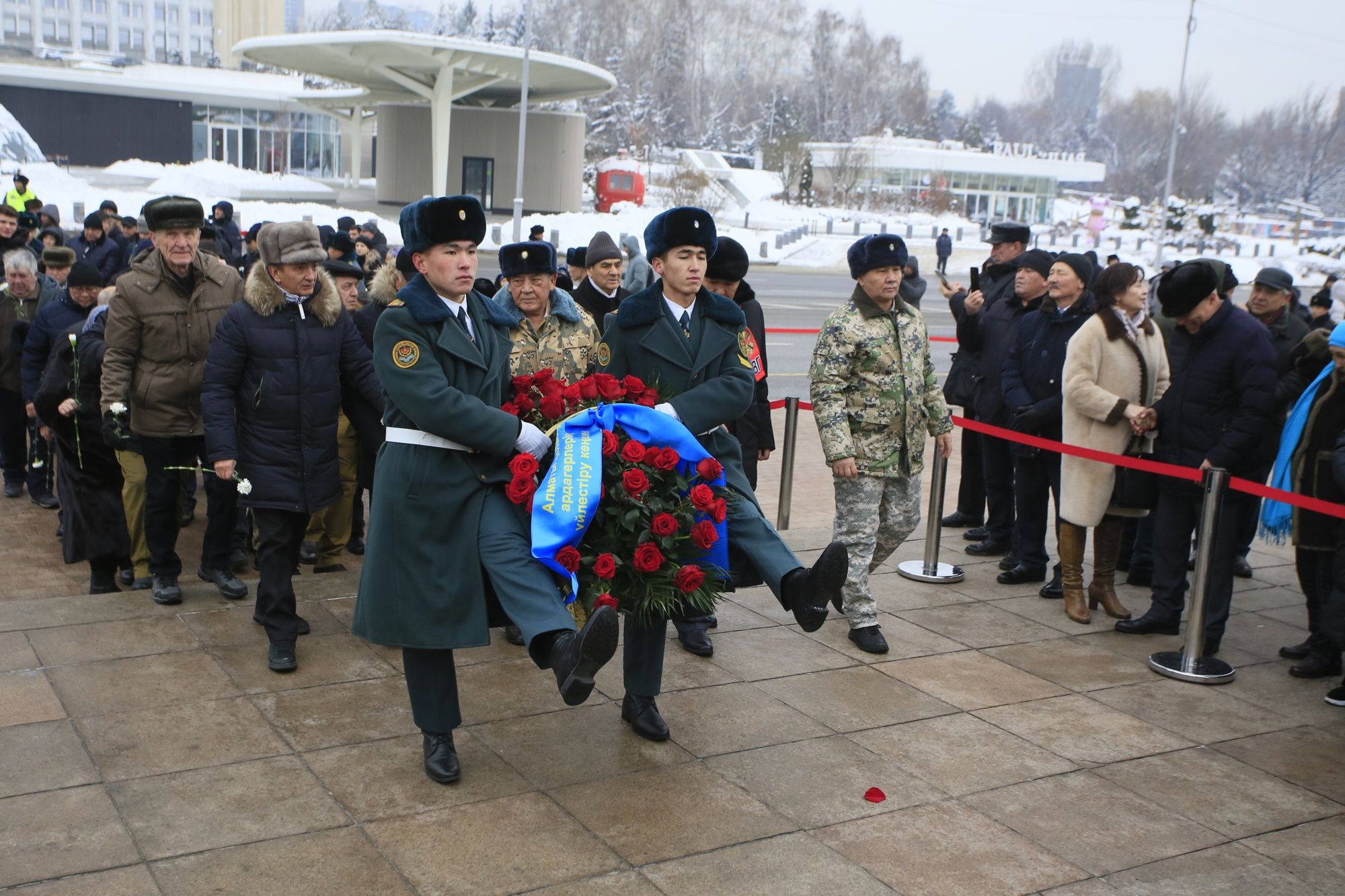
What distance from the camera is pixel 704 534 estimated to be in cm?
429

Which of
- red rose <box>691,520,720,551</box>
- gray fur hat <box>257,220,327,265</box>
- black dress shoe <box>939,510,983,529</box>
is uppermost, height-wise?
gray fur hat <box>257,220,327,265</box>

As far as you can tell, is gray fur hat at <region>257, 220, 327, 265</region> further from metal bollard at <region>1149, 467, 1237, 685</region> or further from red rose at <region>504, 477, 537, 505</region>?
metal bollard at <region>1149, 467, 1237, 685</region>

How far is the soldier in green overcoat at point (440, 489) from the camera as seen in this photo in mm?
4188

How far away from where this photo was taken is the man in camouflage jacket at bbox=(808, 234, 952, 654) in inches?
237

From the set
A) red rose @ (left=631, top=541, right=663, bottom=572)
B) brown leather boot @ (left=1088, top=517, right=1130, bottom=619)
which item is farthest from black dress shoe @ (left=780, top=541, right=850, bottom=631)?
brown leather boot @ (left=1088, top=517, right=1130, bottom=619)

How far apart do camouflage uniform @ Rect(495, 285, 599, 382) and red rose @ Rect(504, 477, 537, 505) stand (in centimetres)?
189

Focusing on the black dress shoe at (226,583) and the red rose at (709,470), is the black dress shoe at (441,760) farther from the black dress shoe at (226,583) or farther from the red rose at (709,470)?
the black dress shoe at (226,583)

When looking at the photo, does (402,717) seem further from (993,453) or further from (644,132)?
(644,132)

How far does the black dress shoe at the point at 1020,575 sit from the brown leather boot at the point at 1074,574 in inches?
24.1

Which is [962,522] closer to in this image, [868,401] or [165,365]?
[868,401]

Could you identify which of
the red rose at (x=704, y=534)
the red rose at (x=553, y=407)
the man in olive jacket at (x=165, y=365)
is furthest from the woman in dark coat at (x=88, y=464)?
the red rose at (x=704, y=534)

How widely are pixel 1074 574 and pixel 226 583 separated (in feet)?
14.6

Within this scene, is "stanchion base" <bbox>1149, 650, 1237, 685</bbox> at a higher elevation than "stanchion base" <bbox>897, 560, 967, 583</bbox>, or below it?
higher

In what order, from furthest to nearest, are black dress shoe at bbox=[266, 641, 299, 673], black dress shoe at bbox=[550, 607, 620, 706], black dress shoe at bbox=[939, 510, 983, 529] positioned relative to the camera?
1. black dress shoe at bbox=[939, 510, 983, 529]
2. black dress shoe at bbox=[266, 641, 299, 673]
3. black dress shoe at bbox=[550, 607, 620, 706]
